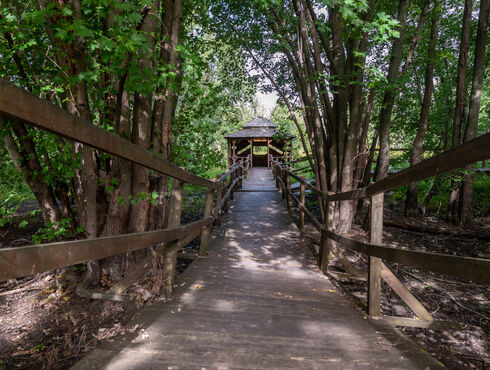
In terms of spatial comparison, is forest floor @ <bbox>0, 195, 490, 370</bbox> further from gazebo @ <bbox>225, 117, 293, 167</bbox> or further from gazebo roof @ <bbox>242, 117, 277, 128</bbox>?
gazebo roof @ <bbox>242, 117, 277, 128</bbox>

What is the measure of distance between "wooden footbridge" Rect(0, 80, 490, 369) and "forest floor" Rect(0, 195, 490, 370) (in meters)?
0.34

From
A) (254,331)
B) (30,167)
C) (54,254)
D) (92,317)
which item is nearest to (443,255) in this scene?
(254,331)

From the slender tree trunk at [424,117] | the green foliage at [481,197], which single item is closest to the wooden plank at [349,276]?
the slender tree trunk at [424,117]

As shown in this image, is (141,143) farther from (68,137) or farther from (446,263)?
(446,263)

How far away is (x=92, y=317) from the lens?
3.20m

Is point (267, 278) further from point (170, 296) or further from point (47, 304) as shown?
point (47, 304)

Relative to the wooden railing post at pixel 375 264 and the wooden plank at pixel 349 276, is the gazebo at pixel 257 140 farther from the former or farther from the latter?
the wooden railing post at pixel 375 264

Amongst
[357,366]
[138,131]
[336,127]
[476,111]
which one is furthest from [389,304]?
[476,111]

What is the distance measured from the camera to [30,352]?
2.70m

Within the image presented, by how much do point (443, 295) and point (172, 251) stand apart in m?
4.25

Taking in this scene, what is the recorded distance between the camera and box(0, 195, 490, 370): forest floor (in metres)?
2.64

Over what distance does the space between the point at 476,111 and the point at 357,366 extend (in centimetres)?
818

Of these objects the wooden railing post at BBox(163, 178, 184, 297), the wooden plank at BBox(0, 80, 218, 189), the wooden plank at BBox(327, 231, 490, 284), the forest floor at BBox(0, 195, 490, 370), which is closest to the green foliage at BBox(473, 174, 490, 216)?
the forest floor at BBox(0, 195, 490, 370)

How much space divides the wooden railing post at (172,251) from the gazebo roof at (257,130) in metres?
20.3
